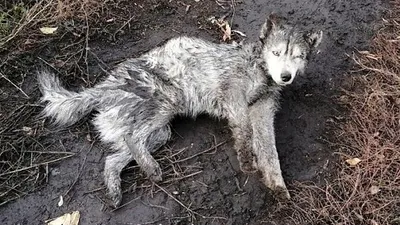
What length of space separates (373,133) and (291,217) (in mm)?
1250

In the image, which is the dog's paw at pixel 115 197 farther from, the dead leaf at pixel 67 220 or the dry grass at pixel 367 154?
the dry grass at pixel 367 154

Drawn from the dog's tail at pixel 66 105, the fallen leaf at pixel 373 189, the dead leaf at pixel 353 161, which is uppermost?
the dead leaf at pixel 353 161

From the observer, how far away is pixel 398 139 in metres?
5.48

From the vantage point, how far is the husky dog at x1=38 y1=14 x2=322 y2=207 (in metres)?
5.43

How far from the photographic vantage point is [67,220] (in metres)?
5.07

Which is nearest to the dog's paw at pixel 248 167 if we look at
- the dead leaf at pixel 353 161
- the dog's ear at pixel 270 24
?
the dead leaf at pixel 353 161

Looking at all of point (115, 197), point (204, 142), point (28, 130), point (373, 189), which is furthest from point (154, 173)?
point (373, 189)

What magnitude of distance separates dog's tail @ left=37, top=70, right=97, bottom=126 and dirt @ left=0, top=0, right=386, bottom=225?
13 cm

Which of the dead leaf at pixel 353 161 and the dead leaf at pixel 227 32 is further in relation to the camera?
the dead leaf at pixel 227 32

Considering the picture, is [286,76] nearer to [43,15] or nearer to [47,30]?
[47,30]

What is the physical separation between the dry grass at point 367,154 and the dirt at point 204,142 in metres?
0.16

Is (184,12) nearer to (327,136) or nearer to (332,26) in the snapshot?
(332,26)

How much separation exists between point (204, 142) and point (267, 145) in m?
0.65

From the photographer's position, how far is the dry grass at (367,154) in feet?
16.5
